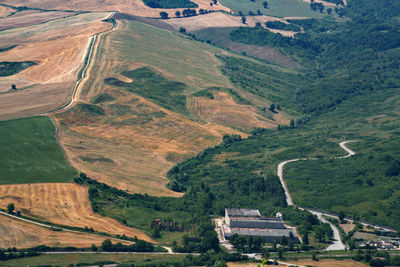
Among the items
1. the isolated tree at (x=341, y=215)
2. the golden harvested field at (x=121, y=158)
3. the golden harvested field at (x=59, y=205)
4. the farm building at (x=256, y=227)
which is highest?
the isolated tree at (x=341, y=215)

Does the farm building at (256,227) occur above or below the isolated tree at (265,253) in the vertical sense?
below

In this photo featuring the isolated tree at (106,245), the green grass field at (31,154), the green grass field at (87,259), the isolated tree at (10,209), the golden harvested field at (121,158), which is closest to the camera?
the green grass field at (87,259)

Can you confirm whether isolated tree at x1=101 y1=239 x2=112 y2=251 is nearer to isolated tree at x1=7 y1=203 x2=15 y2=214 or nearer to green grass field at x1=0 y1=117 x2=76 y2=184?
isolated tree at x1=7 y1=203 x2=15 y2=214

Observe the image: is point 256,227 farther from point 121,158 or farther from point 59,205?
point 121,158

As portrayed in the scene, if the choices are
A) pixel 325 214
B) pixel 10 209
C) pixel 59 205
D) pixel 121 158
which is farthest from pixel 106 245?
pixel 121 158

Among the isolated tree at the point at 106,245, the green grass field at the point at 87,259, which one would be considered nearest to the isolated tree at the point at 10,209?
the green grass field at the point at 87,259

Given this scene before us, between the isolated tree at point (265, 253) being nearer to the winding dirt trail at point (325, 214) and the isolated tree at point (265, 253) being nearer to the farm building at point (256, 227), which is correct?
the farm building at point (256, 227)

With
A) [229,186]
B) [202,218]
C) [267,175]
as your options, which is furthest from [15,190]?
[267,175]

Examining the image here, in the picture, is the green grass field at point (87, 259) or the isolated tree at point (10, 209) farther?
the isolated tree at point (10, 209)
